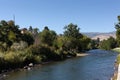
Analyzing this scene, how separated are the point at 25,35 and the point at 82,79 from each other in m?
51.8

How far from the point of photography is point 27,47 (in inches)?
2906

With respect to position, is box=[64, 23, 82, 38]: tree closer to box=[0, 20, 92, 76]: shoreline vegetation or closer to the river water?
box=[0, 20, 92, 76]: shoreline vegetation

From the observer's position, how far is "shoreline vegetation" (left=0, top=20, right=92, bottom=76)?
56281 mm

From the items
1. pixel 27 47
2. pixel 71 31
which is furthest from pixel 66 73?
pixel 71 31

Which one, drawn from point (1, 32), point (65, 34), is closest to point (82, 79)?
point (1, 32)

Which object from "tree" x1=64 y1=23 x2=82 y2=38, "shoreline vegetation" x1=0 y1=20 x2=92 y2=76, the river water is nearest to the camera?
the river water

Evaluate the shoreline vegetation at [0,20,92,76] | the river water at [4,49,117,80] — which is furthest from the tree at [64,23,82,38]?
the river water at [4,49,117,80]

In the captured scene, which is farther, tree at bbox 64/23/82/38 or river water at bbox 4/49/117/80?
tree at bbox 64/23/82/38

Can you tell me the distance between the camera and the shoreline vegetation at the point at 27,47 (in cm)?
5628

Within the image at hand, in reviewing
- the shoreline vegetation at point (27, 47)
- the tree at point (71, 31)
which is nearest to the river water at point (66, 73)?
the shoreline vegetation at point (27, 47)

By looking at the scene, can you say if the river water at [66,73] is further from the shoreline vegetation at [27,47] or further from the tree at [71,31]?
the tree at [71,31]

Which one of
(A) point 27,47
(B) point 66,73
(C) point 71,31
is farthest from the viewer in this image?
(C) point 71,31

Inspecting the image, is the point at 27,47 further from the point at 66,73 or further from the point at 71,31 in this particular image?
the point at 71,31

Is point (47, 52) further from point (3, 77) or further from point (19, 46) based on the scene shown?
point (3, 77)
